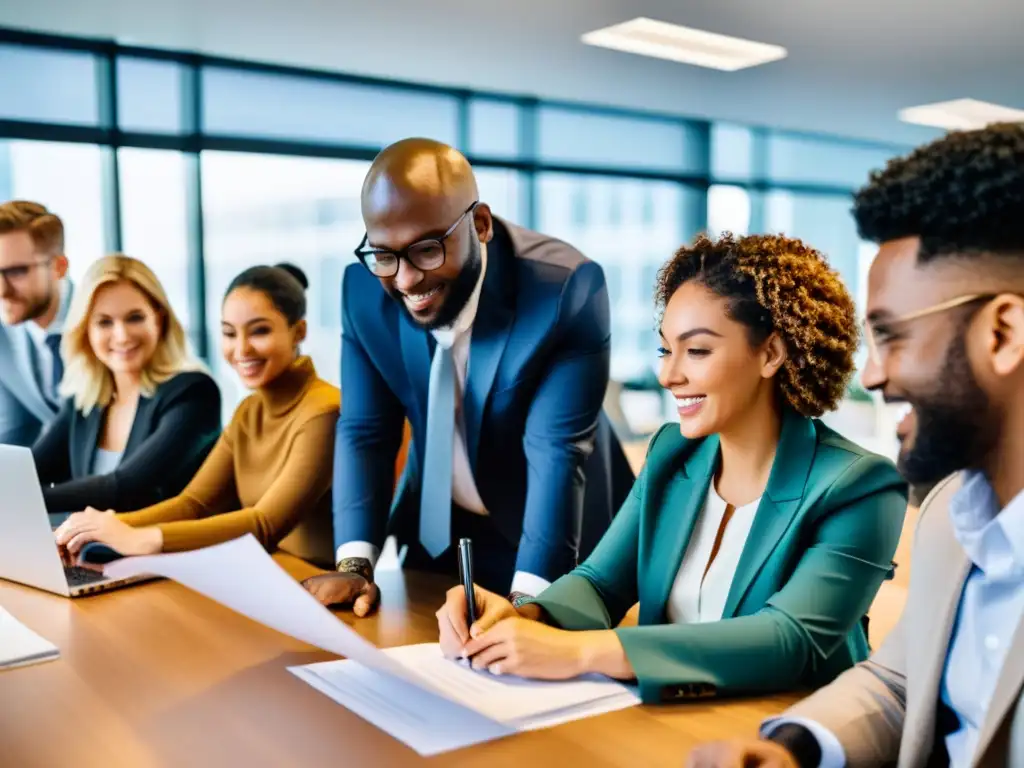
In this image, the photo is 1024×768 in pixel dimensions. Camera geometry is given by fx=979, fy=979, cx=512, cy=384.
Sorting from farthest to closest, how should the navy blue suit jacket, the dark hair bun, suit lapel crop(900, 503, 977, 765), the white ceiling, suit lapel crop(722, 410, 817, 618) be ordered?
the white ceiling < the dark hair bun < the navy blue suit jacket < suit lapel crop(722, 410, 817, 618) < suit lapel crop(900, 503, 977, 765)

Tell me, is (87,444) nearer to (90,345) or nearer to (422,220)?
(90,345)

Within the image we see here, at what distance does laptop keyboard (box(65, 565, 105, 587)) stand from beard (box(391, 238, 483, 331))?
2.62 ft

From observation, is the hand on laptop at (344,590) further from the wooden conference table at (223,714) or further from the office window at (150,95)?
the office window at (150,95)

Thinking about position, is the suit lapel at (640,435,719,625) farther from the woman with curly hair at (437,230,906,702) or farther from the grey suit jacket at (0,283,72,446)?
the grey suit jacket at (0,283,72,446)

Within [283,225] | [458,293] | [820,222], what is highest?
[820,222]

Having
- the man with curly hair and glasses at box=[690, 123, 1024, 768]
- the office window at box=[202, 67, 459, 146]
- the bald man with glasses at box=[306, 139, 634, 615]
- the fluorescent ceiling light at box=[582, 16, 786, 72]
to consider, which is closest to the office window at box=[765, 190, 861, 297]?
the fluorescent ceiling light at box=[582, 16, 786, 72]

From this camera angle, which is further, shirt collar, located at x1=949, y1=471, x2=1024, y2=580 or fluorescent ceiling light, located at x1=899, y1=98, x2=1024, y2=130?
fluorescent ceiling light, located at x1=899, y1=98, x2=1024, y2=130

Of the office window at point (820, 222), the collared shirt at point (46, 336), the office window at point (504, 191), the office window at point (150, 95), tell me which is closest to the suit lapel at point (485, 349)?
the collared shirt at point (46, 336)

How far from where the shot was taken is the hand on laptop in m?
1.72

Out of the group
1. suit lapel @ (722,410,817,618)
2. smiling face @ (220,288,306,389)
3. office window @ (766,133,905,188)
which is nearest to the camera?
suit lapel @ (722,410,817,618)

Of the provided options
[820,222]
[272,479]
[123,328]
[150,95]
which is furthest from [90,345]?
[820,222]

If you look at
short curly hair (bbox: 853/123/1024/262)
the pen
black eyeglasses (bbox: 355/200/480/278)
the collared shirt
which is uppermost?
short curly hair (bbox: 853/123/1024/262)

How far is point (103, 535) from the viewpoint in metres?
2.01

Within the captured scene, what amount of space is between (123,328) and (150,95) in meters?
3.28
